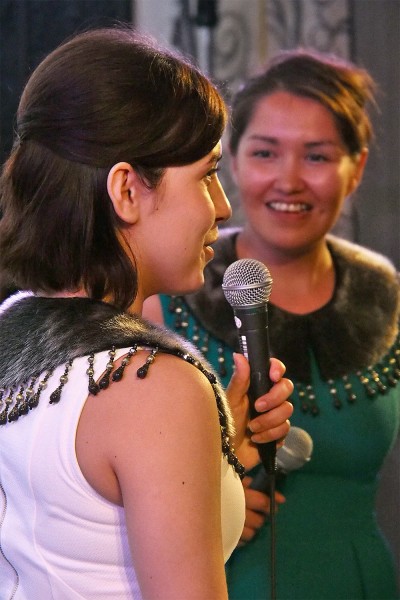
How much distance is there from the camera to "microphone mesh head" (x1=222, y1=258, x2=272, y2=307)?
135cm

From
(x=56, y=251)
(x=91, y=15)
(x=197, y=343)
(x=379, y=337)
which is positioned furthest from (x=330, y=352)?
(x=91, y=15)

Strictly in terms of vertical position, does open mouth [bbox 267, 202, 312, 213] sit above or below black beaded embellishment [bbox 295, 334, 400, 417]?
above

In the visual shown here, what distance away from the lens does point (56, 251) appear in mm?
1216

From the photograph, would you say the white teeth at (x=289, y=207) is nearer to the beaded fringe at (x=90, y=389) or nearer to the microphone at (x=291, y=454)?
the microphone at (x=291, y=454)

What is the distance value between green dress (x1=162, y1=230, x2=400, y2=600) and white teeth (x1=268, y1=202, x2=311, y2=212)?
140mm

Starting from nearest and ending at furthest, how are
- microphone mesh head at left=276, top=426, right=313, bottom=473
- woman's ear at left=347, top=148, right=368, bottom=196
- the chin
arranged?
the chin → microphone mesh head at left=276, top=426, right=313, bottom=473 → woman's ear at left=347, top=148, right=368, bottom=196

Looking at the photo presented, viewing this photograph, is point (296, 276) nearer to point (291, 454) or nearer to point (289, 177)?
point (289, 177)

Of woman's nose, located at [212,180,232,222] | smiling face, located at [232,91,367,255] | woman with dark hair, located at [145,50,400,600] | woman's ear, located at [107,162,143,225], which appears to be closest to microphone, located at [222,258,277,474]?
woman's nose, located at [212,180,232,222]

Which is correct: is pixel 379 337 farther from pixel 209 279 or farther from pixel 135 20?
pixel 135 20

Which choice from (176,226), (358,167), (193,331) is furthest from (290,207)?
(176,226)

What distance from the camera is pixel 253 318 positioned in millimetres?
1340

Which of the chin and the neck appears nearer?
the chin

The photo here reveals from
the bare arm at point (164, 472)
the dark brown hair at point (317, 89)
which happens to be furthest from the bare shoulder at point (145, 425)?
the dark brown hair at point (317, 89)

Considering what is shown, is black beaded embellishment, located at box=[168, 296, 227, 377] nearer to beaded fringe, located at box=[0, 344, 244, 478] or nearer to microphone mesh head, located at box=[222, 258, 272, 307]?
microphone mesh head, located at box=[222, 258, 272, 307]
